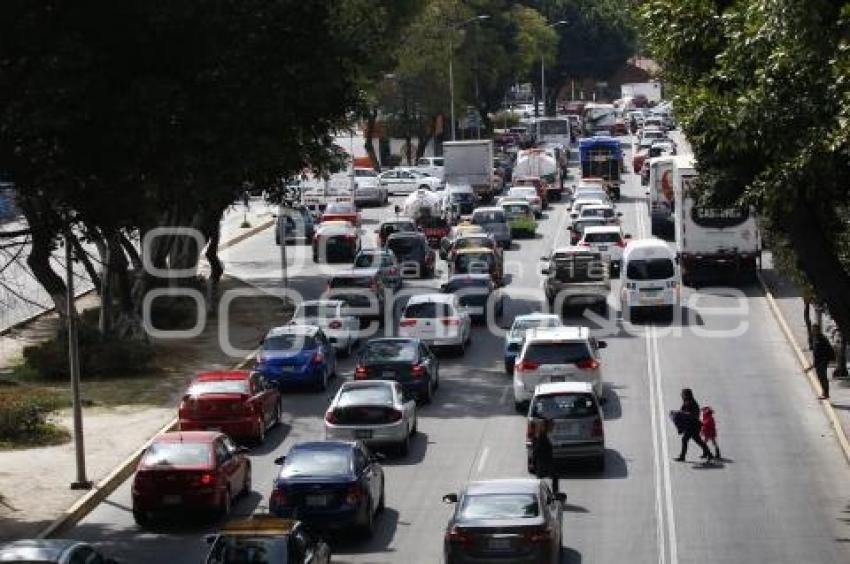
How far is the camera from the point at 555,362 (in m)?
35.8

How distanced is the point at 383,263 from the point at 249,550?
34.8 metres

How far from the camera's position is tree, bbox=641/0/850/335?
20.5 m

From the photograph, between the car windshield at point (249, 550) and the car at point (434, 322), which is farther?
the car at point (434, 322)

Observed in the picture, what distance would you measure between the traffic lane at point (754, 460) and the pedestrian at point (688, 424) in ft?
1.06

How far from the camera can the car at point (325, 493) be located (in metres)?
25.6

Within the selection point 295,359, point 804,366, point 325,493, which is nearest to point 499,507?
point 325,493

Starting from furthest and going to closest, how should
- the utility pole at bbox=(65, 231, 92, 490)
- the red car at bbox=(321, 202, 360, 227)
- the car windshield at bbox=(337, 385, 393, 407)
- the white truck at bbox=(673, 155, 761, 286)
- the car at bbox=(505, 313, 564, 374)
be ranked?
the red car at bbox=(321, 202, 360, 227) → the white truck at bbox=(673, 155, 761, 286) → the car at bbox=(505, 313, 564, 374) → the car windshield at bbox=(337, 385, 393, 407) → the utility pole at bbox=(65, 231, 92, 490)

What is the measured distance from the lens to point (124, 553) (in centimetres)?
2600

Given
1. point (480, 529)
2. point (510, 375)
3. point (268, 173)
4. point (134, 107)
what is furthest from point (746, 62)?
point (510, 375)

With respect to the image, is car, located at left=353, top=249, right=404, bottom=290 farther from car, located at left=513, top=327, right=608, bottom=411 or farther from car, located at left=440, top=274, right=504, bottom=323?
car, located at left=513, top=327, right=608, bottom=411

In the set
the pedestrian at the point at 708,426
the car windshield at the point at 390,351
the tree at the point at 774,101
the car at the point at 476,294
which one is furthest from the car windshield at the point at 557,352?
the car at the point at 476,294

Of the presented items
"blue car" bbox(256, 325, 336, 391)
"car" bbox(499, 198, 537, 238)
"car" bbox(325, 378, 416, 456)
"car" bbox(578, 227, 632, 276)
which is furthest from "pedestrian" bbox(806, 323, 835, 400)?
"car" bbox(499, 198, 537, 238)

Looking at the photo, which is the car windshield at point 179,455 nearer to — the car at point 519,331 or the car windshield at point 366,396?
the car windshield at point 366,396

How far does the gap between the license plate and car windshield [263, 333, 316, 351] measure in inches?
570
